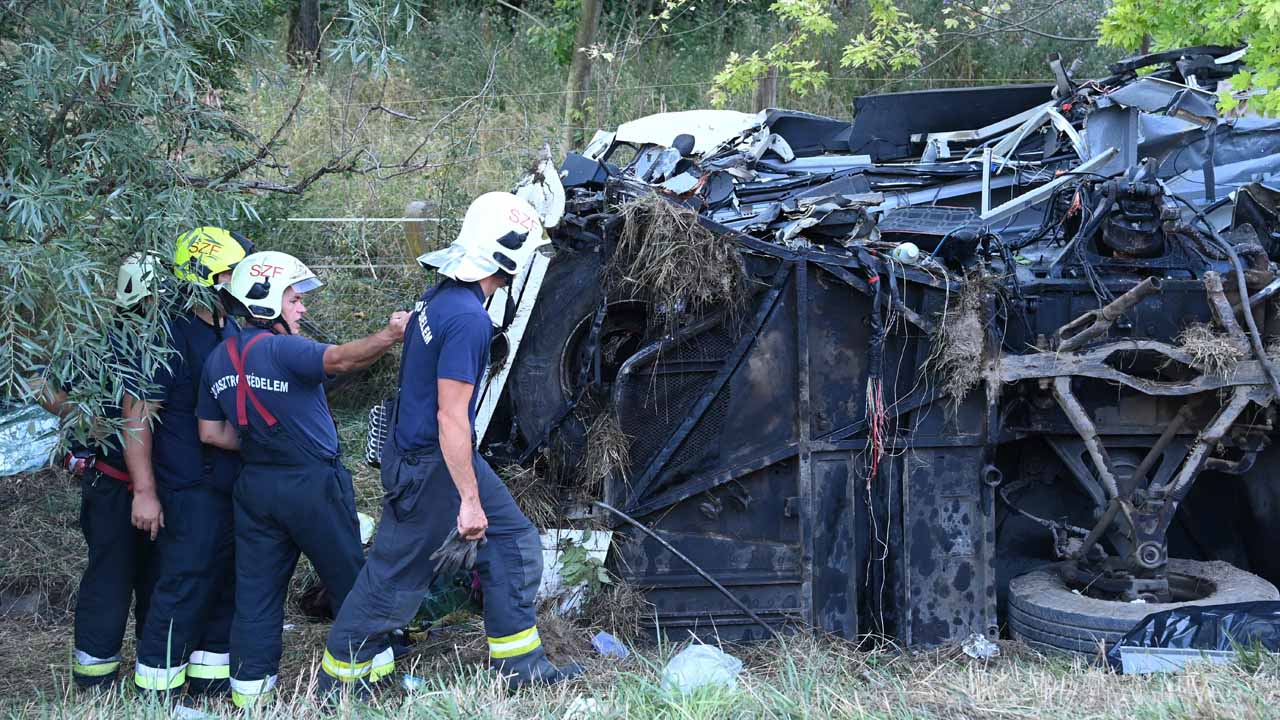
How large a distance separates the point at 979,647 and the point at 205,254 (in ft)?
11.9

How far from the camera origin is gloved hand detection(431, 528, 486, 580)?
4.11 metres

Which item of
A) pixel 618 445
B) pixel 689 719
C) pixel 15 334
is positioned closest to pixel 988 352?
pixel 618 445

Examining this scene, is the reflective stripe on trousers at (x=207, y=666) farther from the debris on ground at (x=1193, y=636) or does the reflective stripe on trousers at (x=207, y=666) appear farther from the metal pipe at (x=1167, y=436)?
the metal pipe at (x=1167, y=436)

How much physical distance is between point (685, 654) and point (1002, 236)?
2.80m

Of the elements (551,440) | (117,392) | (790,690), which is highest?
(117,392)

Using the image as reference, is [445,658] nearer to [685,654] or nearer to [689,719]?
[685,654]

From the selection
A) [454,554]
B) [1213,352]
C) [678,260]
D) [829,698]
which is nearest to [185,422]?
[454,554]

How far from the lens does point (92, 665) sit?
4707 mm

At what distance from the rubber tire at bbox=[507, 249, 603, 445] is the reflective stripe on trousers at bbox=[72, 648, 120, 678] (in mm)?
Answer: 2022

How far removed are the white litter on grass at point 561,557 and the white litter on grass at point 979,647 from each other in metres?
1.65

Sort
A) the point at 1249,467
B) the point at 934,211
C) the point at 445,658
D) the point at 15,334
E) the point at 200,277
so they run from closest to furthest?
the point at 15,334
the point at 200,277
the point at 445,658
the point at 1249,467
the point at 934,211

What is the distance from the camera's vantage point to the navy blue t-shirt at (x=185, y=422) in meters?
4.60

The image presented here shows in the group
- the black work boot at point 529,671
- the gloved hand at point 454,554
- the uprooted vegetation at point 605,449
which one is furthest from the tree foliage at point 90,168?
the uprooted vegetation at point 605,449

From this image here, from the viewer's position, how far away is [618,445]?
215 inches
